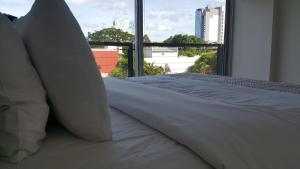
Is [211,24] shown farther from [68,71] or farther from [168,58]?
[68,71]

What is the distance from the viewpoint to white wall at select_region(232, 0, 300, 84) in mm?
3461

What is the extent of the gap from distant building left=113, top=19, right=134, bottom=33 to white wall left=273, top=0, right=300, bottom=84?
197 cm

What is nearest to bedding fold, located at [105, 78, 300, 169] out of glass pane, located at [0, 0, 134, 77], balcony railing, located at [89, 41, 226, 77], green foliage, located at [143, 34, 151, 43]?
glass pane, located at [0, 0, 134, 77]

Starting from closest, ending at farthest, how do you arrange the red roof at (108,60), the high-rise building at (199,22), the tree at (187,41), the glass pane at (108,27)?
1. the glass pane at (108,27)
2. the red roof at (108,60)
3. the tree at (187,41)
4. the high-rise building at (199,22)

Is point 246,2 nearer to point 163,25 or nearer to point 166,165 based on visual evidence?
point 163,25

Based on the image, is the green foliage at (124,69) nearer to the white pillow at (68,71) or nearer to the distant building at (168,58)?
the distant building at (168,58)

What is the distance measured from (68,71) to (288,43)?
11.4 ft

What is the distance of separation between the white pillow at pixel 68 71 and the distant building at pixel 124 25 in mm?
2763

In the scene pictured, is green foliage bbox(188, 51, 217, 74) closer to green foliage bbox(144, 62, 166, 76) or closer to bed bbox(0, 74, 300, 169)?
green foliage bbox(144, 62, 166, 76)

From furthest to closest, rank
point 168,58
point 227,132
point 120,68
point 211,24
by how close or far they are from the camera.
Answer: point 211,24, point 168,58, point 120,68, point 227,132

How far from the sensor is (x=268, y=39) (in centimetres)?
366

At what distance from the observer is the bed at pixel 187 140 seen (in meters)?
0.66

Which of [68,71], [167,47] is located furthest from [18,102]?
[167,47]

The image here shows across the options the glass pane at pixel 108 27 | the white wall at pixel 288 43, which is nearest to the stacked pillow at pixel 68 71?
the glass pane at pixel 108 27
